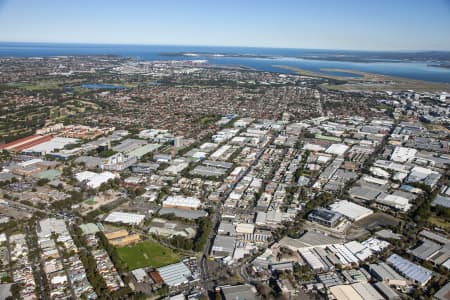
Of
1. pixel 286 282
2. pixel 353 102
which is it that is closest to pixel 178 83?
pixel 353 102

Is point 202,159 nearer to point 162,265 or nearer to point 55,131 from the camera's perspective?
point 162,265

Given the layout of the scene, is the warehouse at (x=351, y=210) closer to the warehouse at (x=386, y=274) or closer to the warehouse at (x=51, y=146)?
the warehouse at (x=386, y=274)

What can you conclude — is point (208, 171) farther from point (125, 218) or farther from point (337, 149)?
point (337, 149)

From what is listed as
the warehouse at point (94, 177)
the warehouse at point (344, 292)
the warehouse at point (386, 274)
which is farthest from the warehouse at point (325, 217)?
the warehouse at point (94, 177)

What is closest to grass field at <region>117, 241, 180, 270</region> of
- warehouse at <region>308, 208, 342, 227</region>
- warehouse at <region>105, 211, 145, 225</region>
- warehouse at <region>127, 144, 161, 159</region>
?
warehouse at <region>105, 211, 145, 225</region>

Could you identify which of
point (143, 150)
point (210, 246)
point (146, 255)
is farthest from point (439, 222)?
point (143, 150)

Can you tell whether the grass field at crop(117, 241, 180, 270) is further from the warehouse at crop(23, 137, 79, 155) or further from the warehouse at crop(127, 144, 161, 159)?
the warehouse at crop(23, 137, 79, 155)
